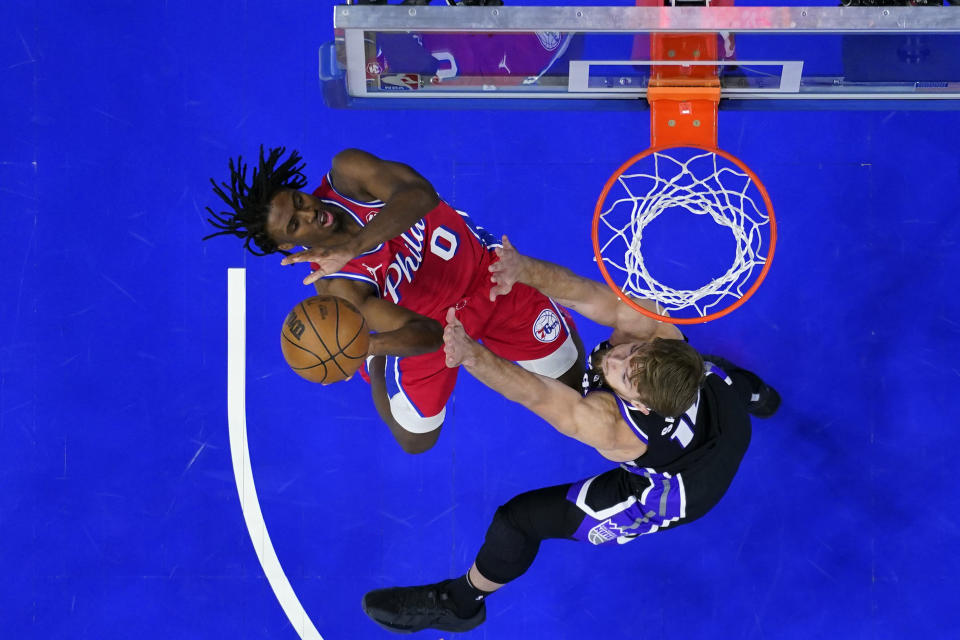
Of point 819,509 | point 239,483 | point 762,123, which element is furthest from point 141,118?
point 819,509

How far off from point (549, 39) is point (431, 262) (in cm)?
129

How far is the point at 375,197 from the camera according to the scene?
4004 mm

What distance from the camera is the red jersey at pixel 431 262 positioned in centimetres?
409

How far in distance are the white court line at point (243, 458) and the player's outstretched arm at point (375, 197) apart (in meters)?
1.73

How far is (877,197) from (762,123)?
33.2 inches

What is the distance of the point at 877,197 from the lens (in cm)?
536

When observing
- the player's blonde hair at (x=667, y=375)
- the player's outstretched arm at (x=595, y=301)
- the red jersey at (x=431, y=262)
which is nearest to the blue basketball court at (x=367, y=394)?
the red jersey at (x=431, y=262)

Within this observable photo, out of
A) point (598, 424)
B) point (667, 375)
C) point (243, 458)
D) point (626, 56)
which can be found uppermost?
point (626, 56)

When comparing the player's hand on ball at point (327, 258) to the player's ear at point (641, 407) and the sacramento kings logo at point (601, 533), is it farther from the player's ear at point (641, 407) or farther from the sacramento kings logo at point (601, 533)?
the sacramento kings logo at point (601, 533)

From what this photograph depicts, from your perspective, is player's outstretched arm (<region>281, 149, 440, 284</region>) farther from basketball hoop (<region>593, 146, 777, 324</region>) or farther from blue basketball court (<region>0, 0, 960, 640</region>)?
blue basketball court (<region>0, 0, 960, 640</region>)

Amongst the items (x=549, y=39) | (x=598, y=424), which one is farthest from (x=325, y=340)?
(x=549, y=39)

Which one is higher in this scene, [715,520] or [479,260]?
[479,260]

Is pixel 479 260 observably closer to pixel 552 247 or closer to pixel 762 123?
pixel 552 247

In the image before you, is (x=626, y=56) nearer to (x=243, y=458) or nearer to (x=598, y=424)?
(x=598, y=424)
